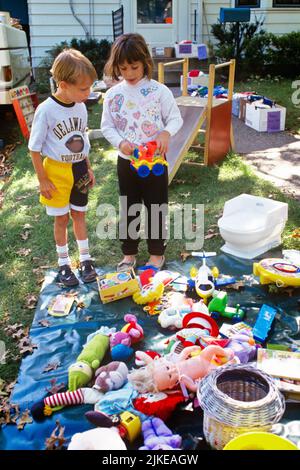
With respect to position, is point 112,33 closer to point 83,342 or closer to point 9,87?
point 9,87

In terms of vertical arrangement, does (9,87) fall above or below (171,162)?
above

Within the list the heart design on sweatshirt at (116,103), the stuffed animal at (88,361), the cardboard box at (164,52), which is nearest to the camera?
the stuffed animal at (88,361)

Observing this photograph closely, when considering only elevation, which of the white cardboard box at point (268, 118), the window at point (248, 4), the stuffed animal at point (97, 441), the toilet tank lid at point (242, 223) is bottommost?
the stuffed animal at point (97, 441)

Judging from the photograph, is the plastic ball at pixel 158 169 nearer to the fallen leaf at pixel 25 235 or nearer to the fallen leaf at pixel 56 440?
the fallen leaf at pixel 25 235

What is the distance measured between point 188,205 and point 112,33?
25.5 feet

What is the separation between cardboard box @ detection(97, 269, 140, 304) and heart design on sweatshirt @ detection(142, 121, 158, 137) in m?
0.95

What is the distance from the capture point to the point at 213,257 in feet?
12.2

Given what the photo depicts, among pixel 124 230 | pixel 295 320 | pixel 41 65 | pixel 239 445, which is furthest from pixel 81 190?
pixel 41 65

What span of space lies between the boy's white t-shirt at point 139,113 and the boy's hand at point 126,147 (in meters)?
0.03

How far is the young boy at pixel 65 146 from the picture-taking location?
9.64ft

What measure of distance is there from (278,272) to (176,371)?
120 cm

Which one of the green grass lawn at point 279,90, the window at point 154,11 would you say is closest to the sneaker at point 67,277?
the green grass lawn at point 279,90

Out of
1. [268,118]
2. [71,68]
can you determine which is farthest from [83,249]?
[268,118]

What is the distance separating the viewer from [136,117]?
3.20 metres
